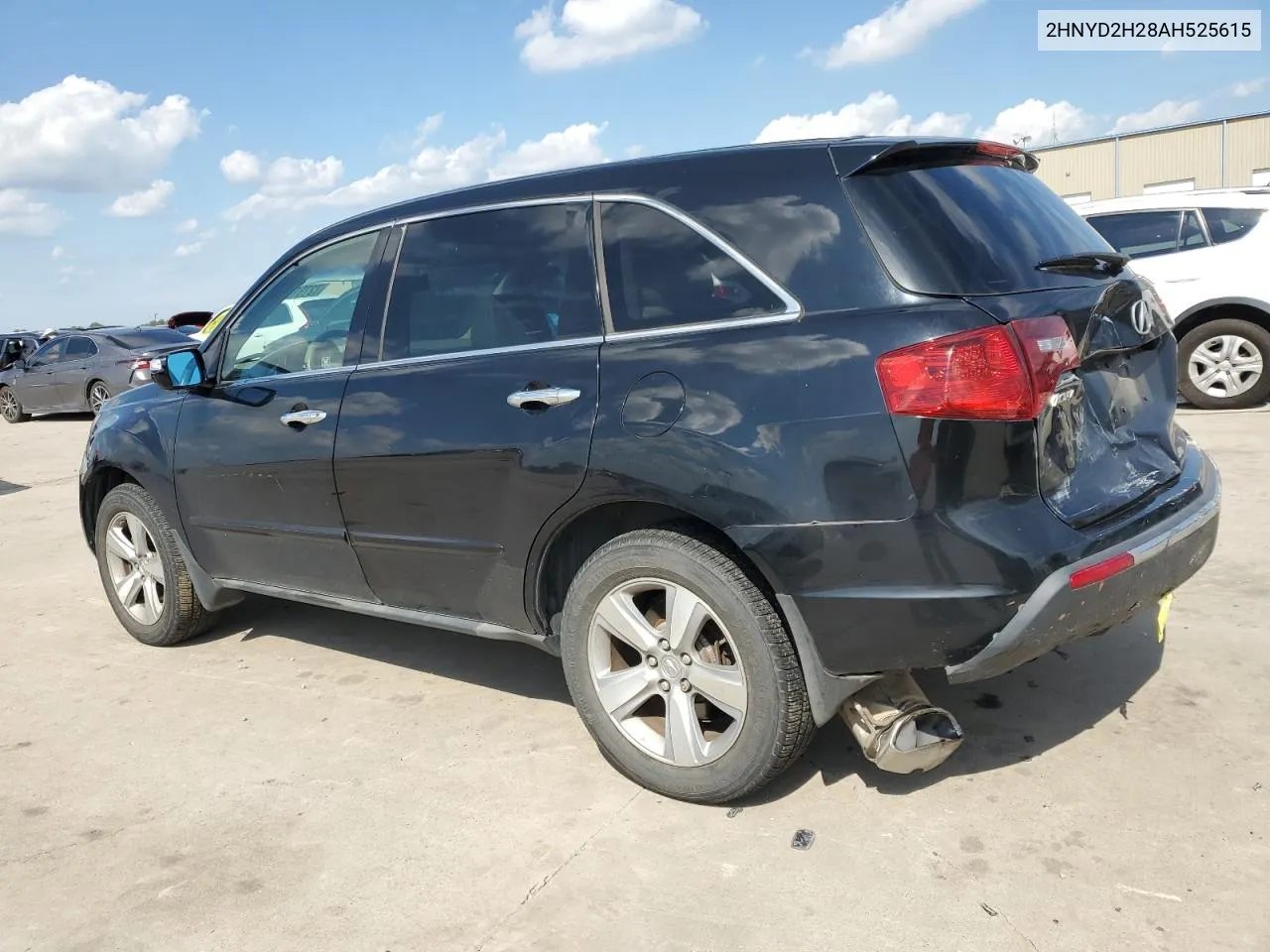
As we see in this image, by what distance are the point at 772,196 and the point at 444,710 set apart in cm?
223

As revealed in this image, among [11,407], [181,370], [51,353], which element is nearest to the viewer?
[181,370]

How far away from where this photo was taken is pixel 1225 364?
348 inches

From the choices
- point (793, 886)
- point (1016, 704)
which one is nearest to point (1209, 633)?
point (1016, 704)

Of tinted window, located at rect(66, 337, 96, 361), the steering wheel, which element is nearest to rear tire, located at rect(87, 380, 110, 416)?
tinted window, located at rect(66, 337, 96, 361)

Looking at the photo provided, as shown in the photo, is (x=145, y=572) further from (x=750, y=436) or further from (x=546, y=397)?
(x=750, y=436)

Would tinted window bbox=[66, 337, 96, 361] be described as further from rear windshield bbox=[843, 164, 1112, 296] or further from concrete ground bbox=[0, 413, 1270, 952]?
rear windshield bbox=[843, 164, 1112, 296]

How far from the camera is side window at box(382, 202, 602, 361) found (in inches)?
126

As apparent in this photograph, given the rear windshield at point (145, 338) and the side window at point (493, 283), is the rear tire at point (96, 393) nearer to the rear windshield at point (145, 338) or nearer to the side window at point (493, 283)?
the rear windshield at point (145, 338)

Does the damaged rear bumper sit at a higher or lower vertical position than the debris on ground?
higher

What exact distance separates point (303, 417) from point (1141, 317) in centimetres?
282

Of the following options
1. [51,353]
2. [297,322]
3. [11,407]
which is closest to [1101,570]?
[297,322]

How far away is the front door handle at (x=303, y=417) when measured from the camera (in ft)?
12.3

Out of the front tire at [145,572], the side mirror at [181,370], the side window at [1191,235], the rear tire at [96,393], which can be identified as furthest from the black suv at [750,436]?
the rear tire at [96,393]

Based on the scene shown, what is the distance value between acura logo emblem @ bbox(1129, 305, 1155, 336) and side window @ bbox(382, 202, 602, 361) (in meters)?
1.56
